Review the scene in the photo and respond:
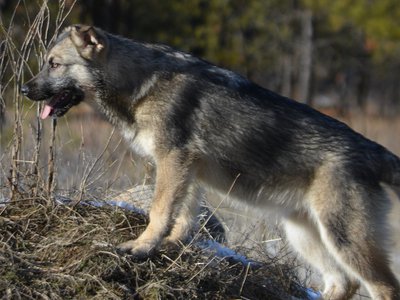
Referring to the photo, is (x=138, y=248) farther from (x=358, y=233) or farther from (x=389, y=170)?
(x=389, y=170)

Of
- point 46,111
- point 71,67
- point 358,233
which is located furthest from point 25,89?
point 358,233

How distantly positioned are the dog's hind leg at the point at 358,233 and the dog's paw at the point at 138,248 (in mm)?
1330

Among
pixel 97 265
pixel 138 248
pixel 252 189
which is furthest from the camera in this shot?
pixel 252 189

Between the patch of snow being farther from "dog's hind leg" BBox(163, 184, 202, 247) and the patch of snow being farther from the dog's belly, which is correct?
"dog's hind leg" BBox(163, 184, 202, 247)

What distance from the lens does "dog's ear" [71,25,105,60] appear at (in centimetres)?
621

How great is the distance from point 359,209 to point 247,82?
4.45ft

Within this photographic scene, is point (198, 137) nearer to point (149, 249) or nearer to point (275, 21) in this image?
point (149, 249)

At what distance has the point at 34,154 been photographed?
6.39 m

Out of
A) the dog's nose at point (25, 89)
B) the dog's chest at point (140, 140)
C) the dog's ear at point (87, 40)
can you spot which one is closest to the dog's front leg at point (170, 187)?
the dog's chest at point (140, 140)

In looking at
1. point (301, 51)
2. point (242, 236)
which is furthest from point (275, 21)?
point (242, 236)

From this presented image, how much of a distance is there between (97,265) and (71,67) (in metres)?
1.73

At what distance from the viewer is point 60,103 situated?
6.27 meters

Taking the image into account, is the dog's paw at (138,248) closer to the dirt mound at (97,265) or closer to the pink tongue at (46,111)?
the dirt mound at (97,265)

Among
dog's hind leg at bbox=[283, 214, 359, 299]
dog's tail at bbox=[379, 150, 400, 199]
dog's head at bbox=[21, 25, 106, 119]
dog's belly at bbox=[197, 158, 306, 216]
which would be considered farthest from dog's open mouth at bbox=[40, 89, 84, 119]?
dog's tail at bbox=[379, 150, 400, 199]
